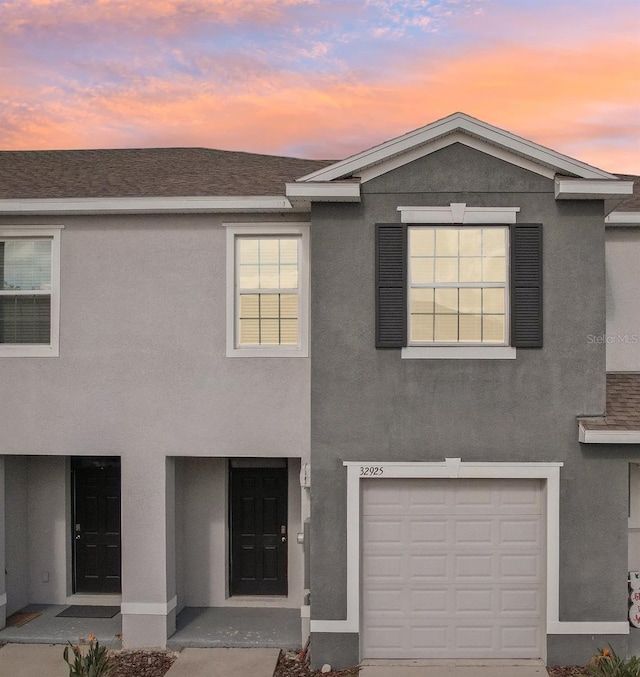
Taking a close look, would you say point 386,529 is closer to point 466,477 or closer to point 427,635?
point 466,477

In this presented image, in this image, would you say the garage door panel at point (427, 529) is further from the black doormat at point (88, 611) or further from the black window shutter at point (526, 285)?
the black doormat at point (88, 611)

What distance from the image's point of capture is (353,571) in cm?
855

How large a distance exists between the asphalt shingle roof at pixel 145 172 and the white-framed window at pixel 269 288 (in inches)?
29.2

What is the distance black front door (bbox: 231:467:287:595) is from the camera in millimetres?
10703

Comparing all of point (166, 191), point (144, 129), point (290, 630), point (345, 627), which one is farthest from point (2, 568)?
point (144, 129)

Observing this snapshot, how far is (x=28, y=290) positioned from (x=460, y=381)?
6.40 m

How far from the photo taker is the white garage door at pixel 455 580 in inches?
343

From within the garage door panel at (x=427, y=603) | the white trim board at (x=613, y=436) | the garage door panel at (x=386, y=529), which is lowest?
the garage door panel at (x=427, y=603)

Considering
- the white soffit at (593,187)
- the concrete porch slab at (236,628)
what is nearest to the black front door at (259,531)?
the concrete porch slab at (236,628)

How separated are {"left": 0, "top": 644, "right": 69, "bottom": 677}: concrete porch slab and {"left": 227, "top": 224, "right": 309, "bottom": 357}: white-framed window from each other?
4.85 m

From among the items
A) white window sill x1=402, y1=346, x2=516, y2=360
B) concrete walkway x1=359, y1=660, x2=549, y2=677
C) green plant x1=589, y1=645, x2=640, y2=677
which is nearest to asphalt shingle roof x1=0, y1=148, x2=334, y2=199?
white window sill x1=402, y1=346, x2=516, y2=360

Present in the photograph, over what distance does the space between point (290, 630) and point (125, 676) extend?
94.7 inches

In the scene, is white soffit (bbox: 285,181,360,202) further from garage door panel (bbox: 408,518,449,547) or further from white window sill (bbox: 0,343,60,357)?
garage door panel (bbox: 408,518,449,547)

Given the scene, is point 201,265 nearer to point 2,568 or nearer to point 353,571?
point 353,571
